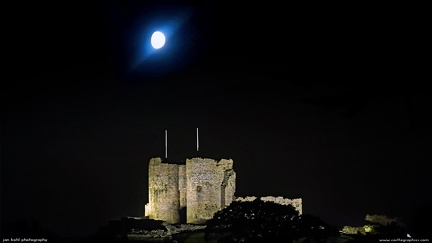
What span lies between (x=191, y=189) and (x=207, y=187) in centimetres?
76

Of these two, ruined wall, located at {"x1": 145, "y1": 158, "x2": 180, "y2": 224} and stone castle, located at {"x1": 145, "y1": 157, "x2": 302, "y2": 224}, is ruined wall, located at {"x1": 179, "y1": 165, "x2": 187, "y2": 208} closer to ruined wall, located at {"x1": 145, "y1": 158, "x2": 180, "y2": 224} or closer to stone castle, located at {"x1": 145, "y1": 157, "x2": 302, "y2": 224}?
stone castle, located at {"x1": 145, "y1": 157, "x2": 302, "y2": 224}

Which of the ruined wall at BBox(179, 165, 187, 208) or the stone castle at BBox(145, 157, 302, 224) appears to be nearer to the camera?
the stone castle at BBox(145, 157, 302, 224)

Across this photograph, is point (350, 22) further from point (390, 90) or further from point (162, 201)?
point (162, 201)

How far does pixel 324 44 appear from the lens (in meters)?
8.05

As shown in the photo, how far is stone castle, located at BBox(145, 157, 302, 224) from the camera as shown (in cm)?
3344

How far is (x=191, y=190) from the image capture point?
111 ft

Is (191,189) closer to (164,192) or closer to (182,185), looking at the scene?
(182,185)

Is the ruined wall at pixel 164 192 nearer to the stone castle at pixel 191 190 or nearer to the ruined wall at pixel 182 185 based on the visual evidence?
the stone castle at pixel 191 190

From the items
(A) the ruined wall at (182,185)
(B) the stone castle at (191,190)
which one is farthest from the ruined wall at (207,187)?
(A) the ruined wall at (182,185)

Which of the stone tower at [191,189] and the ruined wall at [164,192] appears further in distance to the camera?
the ruined wall at [164,192]

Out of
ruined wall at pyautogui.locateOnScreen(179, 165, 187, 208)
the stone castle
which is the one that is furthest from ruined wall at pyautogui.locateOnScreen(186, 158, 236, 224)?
ruined wall at pyautogui.locateOnScreen(179, 165, 187, 208)

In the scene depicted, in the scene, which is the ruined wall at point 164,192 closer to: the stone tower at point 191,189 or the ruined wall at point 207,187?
the stone tower at point 191,189

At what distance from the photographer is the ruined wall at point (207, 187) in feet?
110

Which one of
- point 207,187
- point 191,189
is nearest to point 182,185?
point 191,189
